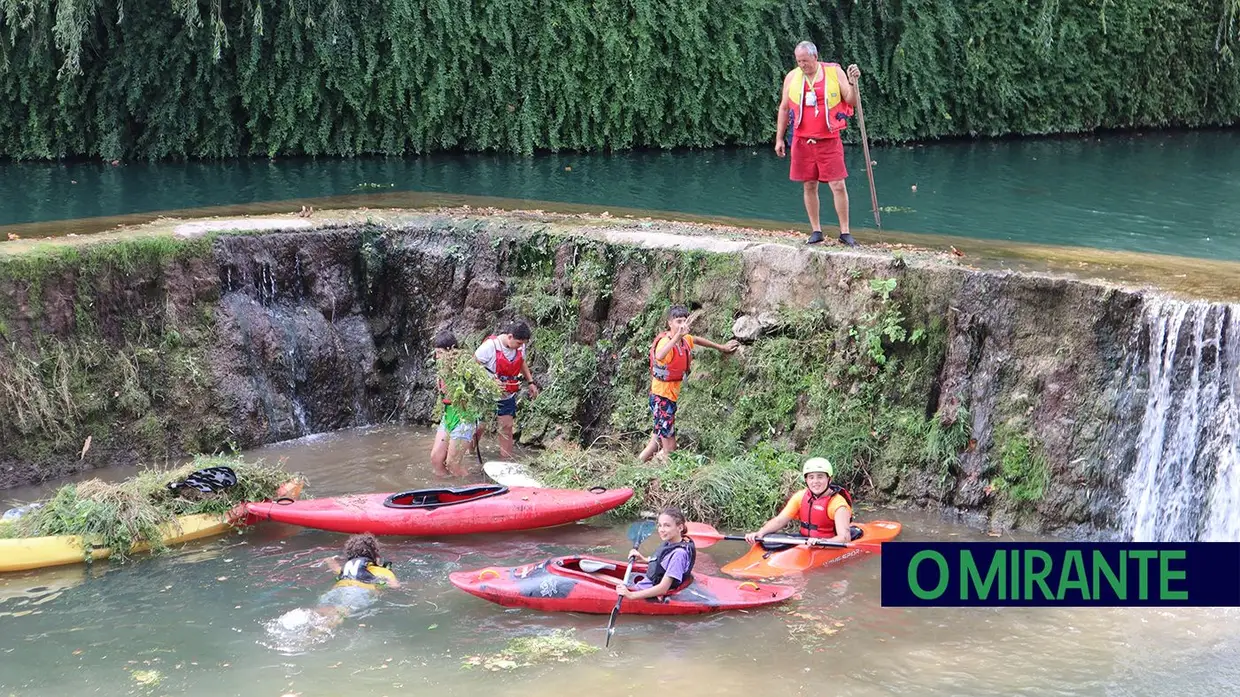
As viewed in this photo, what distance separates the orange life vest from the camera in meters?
12.1

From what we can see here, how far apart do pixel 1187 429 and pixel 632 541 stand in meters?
4.11

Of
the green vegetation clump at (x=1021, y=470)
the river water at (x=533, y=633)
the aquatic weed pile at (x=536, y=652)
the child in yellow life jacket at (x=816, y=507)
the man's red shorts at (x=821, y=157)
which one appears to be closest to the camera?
the river water at (x=533, y=633)

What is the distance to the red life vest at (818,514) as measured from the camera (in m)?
9.92

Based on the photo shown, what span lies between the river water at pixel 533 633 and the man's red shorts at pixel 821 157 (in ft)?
13.5

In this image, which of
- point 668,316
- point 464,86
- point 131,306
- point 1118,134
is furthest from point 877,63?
point 131,306

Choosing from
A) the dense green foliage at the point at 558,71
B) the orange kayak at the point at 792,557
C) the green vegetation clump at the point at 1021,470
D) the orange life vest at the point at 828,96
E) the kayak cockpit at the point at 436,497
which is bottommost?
the orange kayak at the point at 792,557

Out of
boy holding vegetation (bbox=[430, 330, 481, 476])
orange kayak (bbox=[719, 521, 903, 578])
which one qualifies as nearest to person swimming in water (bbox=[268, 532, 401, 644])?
boy holding vegetation (bbox=[430, 330, 481, 476])

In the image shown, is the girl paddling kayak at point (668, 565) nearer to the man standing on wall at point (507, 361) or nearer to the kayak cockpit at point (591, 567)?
the kayak cockpit at point (591, 567)

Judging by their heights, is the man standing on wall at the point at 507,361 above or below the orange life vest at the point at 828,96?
below

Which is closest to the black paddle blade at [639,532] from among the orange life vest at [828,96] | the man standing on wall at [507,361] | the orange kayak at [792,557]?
the orange kayak at [792,557]

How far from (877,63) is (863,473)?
48.6 ft

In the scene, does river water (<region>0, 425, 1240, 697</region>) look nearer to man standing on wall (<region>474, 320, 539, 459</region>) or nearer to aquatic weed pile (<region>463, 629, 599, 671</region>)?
aquatic weed pile (<region>463, 629, 599, 671</region>)

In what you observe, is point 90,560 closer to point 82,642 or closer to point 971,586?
point 82,642

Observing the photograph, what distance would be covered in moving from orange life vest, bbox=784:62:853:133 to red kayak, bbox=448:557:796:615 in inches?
187
